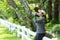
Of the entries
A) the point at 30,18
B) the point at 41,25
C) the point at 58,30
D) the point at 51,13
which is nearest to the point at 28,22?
the point at 30,18

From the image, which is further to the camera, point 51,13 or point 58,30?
point 51,13

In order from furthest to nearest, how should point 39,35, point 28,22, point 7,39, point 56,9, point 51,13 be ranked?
point 51,13 < point 56,9 < point 28,22 < point 7,39 < point 39,35

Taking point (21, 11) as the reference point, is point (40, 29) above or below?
below

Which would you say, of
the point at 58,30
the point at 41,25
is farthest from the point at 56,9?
the point at 41,25

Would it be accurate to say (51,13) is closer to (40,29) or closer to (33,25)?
(33,25)

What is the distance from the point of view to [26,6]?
61.2ft

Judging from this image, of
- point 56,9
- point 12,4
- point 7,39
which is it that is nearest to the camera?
point 7,39

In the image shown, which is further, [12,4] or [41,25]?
[12,4]

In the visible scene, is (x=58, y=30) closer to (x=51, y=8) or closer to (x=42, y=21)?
(x=42, y=21)

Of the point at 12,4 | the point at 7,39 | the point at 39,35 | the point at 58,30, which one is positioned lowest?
the point at 39,35

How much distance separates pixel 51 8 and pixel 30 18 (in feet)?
56.5

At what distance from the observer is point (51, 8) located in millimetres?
35656

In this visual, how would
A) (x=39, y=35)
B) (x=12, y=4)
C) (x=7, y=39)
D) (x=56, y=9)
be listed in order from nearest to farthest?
(x=39, y=35)
(x=7, y=39)
(x=12, y=4)
(x=56, y=9)

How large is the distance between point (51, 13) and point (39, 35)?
2758 cm
